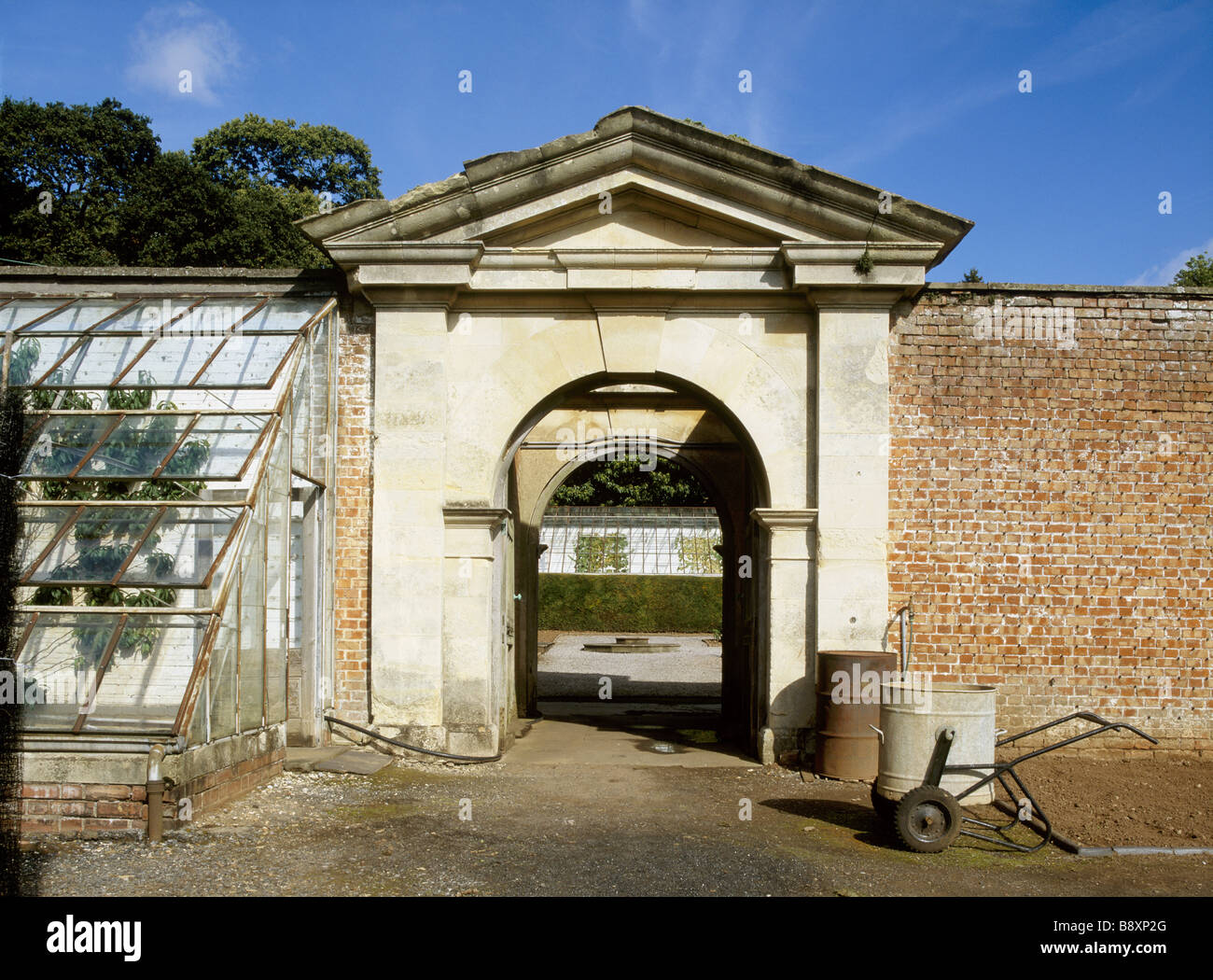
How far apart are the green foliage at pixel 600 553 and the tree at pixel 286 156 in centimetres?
1391

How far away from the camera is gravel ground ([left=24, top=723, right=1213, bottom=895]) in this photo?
5559 millimetres

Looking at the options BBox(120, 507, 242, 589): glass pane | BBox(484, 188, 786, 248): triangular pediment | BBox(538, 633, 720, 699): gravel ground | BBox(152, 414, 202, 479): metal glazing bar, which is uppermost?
BBox(484, 188, 786, 248): triangular pediment

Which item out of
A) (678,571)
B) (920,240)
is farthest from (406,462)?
(678,571)

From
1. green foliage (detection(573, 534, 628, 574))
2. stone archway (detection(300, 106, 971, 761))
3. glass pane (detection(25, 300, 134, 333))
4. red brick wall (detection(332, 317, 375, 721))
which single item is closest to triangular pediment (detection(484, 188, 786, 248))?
stone archway (detection(300, 106, 971, 761))

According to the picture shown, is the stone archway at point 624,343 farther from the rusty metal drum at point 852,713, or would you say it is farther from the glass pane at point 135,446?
the glass pane at point 135,446

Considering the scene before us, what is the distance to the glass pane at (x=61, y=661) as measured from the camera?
662 centimetres

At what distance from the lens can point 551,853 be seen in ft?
20.5

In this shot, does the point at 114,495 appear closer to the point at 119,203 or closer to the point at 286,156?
the point at 119,203

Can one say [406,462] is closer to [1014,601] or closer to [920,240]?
[920,240]

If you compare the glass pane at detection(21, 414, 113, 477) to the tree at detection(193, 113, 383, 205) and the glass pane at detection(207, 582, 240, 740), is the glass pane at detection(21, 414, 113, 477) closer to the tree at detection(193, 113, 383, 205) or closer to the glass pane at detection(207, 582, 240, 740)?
the glass pane at detection(207, 582, 240, 740)

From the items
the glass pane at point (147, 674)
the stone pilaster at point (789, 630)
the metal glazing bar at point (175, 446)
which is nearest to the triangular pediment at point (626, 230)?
the stone pilaster at point (789, 630)

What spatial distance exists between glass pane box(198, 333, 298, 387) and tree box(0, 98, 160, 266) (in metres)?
18.5

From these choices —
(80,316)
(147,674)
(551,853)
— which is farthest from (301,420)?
(551,853)

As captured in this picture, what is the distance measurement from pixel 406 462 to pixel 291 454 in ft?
3.52
